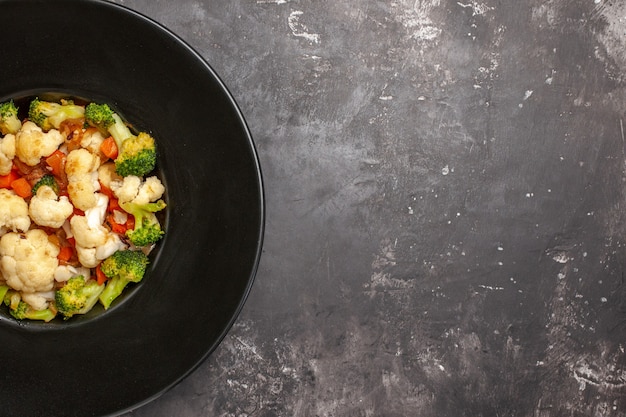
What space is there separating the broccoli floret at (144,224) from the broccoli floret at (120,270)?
0.06 metres

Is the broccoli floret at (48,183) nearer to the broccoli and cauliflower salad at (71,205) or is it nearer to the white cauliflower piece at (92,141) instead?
the broccoli and cauliflower salad at (71,205)

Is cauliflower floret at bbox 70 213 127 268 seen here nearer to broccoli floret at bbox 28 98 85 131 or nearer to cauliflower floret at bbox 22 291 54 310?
cauliflower floret at bbox 22 291 54 310

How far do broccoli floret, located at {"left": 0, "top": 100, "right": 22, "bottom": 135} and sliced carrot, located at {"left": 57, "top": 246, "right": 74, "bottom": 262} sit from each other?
0.53 metres

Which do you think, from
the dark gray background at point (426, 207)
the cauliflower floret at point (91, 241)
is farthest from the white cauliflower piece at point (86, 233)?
the dark gray background at point (426, 207)

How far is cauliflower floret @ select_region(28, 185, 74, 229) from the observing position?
2484mm

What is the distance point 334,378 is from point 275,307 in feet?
1.46

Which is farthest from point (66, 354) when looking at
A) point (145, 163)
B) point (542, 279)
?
point (542, 279)

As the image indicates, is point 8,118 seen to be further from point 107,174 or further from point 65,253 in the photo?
point 65,253

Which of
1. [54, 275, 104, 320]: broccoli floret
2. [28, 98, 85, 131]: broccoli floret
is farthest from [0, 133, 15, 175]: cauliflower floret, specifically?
[54, 275, 104, 320]: broccoli floret

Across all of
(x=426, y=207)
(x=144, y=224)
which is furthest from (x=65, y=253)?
(x=426, y=207)

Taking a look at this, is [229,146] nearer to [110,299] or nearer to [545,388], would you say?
[110,299]

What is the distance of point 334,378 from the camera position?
2.91 m

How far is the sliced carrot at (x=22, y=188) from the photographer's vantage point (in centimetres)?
258

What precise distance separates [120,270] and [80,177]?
418 millimetres
